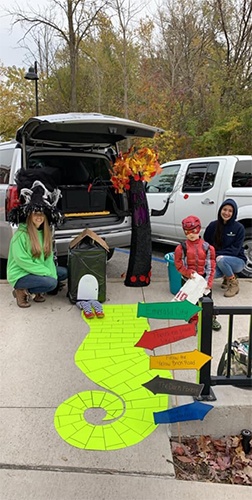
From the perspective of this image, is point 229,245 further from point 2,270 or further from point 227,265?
point 2,270

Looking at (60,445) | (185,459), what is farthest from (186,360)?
(60,445)

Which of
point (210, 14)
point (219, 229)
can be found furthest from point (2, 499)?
point (210, 14)

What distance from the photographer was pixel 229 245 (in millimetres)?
4820

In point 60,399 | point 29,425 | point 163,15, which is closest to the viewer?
point 29,425

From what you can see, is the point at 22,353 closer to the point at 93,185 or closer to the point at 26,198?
the point at 26,198

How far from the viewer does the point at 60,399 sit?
8.69 feet

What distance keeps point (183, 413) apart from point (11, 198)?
9.80 feet

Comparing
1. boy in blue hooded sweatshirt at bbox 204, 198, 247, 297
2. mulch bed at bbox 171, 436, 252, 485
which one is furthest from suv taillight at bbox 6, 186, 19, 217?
mulch bed at bbox 171, 436, 252, 485

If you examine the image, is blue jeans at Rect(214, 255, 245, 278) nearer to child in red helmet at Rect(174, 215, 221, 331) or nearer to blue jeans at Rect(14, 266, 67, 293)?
child in red helmet at Rect(174, 215, 221, 331)

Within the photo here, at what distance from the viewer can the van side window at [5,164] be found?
4.73 meters

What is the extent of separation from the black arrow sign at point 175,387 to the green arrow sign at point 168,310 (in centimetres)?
35

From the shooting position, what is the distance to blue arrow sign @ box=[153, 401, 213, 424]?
7.43 ft

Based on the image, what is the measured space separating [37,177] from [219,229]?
2.22 metres

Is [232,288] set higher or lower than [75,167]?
lower
